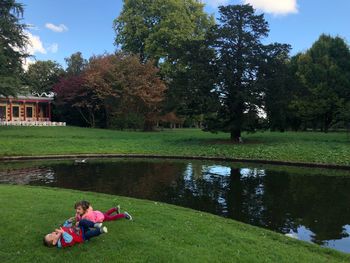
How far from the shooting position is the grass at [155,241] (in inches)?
245

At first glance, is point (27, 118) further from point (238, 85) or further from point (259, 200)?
point (259, 200)

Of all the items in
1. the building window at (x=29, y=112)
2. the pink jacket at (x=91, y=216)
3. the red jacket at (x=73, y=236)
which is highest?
the building window at (x=29, y=112)

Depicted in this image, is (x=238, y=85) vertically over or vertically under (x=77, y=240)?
over

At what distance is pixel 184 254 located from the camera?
248 inches

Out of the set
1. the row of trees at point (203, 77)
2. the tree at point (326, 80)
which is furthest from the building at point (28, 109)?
the tree at point (326, 80)

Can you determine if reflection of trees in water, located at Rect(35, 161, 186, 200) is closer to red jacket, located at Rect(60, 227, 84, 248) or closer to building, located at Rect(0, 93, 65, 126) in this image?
red jacket, located at Rect(60, 227, 84, 248)

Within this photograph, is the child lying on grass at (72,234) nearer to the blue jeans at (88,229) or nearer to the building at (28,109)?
the blue jeans at (88,229)

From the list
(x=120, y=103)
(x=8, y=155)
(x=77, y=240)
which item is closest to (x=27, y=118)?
(x=120, y=103)

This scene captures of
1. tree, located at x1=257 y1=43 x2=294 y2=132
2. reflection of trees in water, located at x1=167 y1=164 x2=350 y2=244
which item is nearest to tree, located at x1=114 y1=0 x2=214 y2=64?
tree, located at x1=257 y1=43 x2=294 y2=132

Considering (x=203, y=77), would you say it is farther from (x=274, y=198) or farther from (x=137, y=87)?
(x=274, y=198)

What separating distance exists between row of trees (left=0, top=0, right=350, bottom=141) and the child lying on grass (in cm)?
2282

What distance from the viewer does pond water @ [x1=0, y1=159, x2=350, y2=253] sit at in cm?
1024

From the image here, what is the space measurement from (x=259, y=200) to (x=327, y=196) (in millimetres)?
2524

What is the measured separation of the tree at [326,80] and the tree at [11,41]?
27.1m
